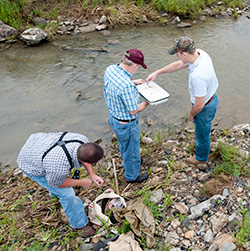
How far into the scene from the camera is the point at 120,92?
2662mm

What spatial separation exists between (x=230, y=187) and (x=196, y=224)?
2.57ft

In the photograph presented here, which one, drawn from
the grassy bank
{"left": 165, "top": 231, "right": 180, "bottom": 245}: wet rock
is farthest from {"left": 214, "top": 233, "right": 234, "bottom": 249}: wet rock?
the grassy bank

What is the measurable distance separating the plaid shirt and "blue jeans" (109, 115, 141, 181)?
619 mm

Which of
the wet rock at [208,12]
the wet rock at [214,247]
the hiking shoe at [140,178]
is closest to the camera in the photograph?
the wet rock at [214,247]

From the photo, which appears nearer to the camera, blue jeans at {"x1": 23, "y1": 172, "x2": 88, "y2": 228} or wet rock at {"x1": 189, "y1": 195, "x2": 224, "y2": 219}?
blue jeans at {"x1": 23, "y1": 172, "x2": 88, "y2": 228}

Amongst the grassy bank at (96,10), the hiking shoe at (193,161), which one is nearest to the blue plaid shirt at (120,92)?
the hiking shoe at (193,161)

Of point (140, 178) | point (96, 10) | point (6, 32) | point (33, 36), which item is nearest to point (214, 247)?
point (140, 178)

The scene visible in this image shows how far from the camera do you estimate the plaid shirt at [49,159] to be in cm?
231

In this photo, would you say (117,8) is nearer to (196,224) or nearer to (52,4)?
(52,4)

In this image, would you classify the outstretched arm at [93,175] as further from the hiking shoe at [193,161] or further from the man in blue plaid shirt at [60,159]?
the hiking shoe at [193,161]

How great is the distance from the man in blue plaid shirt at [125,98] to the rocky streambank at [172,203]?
818 millimetres

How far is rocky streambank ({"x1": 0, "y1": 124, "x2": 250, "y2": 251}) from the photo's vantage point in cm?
263

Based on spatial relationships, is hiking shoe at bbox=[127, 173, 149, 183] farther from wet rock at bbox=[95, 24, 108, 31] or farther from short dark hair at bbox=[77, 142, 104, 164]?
wet rock at bbox=[95, 24, 108, 31]

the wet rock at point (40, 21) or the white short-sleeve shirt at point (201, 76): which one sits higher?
the white short-sleeve shirt at point (201, 76)
